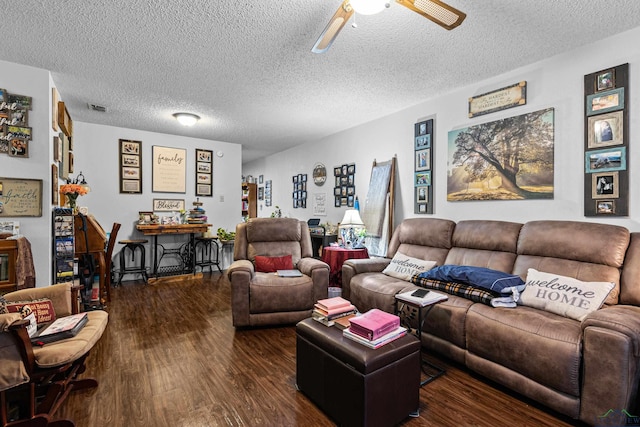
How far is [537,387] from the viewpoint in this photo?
1.81m

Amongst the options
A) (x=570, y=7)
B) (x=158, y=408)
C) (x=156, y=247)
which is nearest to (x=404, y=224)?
(x=570, y=7)

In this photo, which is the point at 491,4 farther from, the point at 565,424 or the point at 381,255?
the point at 381,255

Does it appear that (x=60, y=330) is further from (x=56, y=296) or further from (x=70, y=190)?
(x=70, y=190)

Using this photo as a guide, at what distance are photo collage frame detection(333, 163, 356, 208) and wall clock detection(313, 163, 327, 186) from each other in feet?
0.98

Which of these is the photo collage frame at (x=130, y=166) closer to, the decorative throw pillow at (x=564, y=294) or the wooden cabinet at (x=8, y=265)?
the wooden cabinet at (x=8, y=265)

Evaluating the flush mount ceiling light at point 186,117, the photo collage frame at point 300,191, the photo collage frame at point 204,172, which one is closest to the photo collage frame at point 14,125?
the flush mount ceiling light at point 186,117

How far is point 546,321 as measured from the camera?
188 centimetres

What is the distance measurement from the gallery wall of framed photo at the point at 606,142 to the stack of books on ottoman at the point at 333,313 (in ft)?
7.05

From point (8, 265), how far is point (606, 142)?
4846 millimetres

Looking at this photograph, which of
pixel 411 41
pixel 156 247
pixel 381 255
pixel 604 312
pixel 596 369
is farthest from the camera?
pixel 156 247

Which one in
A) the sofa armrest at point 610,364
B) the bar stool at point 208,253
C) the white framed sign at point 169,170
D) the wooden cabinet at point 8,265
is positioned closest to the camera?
the sofa armrest at point 610,364

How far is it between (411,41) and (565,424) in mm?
2729

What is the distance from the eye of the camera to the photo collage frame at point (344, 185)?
4.96 metres

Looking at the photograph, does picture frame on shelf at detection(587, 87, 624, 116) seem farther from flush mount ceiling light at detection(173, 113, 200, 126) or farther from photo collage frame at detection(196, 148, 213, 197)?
photo collage frame at detection(196, 148, 213, 197)
